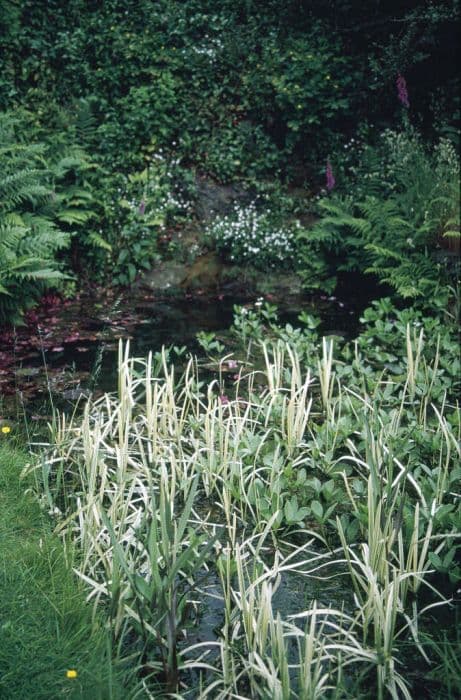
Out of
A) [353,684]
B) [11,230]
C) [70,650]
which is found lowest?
[353,684]

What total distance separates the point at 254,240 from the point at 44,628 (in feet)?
18.8

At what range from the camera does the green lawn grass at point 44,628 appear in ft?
6.68

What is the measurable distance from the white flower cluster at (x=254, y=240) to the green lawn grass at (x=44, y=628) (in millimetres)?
4979

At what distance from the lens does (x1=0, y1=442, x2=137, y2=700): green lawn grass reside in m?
2.04

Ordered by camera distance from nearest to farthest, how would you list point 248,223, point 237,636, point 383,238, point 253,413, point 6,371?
point 237,636 → point 253,413 → point 6,371 → point 383,238 → point 248,223

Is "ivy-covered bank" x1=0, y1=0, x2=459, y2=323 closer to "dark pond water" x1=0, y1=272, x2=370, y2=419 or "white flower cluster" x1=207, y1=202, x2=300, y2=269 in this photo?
"white flower cluster" x1=207, y1=202, x2=300, y2=269

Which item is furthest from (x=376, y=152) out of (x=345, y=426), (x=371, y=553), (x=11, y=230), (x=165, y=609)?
(x=165, y=609)

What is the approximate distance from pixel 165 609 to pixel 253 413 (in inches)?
75.6

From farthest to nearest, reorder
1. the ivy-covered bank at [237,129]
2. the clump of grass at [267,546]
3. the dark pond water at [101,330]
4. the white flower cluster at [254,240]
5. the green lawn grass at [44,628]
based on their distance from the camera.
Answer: the white flower cluster at [254,240] < the ivy-covered bank at [237,129] < the dark pond water at [101,330] < the clump of grass at [267,546] < the green lawn grass at [44,628]

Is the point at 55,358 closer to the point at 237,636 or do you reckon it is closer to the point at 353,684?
the point at 237,636

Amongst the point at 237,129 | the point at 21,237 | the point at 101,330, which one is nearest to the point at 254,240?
the point at 237,129

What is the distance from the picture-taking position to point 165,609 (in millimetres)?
2242

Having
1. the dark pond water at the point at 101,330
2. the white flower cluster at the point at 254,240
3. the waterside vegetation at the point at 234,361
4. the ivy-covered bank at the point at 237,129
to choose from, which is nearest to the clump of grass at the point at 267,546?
the waterside vegetation at the point at 234,361

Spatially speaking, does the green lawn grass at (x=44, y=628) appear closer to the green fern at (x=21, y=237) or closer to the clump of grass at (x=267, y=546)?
the clump of grass at (x=267, y=546)
